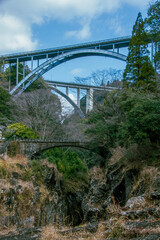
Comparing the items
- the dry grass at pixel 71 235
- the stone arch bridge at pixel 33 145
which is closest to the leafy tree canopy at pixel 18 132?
the stone arch bridge at pixel 33 145

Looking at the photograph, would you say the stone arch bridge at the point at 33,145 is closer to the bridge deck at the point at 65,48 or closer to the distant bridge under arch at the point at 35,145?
the distant bridge under arch at the point at 35,145

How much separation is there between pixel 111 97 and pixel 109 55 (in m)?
11.0

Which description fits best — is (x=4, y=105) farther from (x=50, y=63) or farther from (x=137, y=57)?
(x=137, y=57)

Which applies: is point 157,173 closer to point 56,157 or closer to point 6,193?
point 6,193

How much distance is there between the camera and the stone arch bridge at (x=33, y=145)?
18259mm

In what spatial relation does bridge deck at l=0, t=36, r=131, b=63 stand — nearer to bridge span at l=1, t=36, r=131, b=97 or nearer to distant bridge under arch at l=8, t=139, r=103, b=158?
bridge span at l=1, t=36, r=131, b=97

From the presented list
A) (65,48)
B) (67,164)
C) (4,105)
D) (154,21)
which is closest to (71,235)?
(154,21)

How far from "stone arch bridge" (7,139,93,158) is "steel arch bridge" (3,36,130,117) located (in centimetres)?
1281

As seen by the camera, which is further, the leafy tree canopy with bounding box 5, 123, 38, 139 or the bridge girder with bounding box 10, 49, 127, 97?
the bridge girder with bounding box 10, 49, 127, 97

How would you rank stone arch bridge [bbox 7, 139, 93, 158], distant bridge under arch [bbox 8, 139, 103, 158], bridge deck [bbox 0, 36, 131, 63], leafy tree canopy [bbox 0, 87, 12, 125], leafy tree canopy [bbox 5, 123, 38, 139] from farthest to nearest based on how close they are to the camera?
leafy tree canopy [bbox 0, 87, 12, 125] → bridge deck [bbox 0, 36, 131, 63] → leafy tree canopy [bbox 5, 123, 38, 139] → distant bridge under arch [bbox 8, 139, 103, 158] → stone arch bridge [bbox 7, 139, 93, 158]

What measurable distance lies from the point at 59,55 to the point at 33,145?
55.8 feet

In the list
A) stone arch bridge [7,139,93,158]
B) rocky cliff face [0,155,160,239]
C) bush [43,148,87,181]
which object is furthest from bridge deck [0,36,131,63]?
rocky cliff face [0,155,160,239]

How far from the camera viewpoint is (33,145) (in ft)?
64.8

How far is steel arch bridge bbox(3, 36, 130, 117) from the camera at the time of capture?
28764 millimetres
